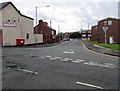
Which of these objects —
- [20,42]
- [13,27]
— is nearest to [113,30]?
[20,42]

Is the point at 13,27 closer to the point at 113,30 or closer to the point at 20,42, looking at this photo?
the point at 20,42

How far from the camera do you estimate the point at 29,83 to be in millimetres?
4930

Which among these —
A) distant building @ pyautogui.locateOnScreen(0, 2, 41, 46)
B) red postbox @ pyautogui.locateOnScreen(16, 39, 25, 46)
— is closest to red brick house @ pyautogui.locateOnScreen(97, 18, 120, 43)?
distant building @ pyautogui.locateOnScreen(0, 2, 41, 46)

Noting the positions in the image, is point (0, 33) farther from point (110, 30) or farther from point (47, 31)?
point (110, 30)

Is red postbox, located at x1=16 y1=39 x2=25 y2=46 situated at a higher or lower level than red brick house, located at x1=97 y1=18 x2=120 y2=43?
lower

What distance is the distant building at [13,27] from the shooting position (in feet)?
75.4

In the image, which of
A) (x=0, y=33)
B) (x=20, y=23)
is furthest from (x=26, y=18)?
(x=0, y=33)

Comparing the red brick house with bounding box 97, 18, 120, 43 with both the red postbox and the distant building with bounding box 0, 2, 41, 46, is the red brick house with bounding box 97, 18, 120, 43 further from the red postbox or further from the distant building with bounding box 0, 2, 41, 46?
the red postbox

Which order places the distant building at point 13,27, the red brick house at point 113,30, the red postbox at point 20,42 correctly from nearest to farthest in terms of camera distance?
the distant building at point 13,27 → the red postbox at point 20,42 → the red brick house at point 113,30

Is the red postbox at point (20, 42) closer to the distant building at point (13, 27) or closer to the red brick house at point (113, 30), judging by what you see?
the distant building at point (13, 27)

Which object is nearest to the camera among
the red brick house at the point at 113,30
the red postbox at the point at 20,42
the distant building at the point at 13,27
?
the distant building at the point at 13,27

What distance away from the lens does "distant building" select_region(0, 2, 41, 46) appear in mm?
22969

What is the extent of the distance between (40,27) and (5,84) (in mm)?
47400

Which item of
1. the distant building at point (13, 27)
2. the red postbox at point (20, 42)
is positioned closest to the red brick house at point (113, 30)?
the distant building at point (13, 27)
